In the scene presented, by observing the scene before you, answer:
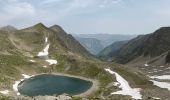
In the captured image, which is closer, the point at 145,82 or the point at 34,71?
the point at 145,82

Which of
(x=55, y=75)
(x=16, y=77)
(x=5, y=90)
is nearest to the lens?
(x=5, y=90)

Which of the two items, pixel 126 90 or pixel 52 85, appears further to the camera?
pixel 52 85

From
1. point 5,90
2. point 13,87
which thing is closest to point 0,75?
point 13,87

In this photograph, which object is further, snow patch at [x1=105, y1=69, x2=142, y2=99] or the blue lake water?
the blue lake water

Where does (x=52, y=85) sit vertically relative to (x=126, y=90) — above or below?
above

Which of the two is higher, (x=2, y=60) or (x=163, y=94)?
(x=2, y=60)

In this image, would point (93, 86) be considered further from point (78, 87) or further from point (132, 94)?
point (132, 94)

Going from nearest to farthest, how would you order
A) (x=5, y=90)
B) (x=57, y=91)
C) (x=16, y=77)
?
(x=5, y=90) → (x=57, y=91) → (x=16, y=77)

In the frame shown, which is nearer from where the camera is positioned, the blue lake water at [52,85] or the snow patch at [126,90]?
the snow patch at [126,90]
